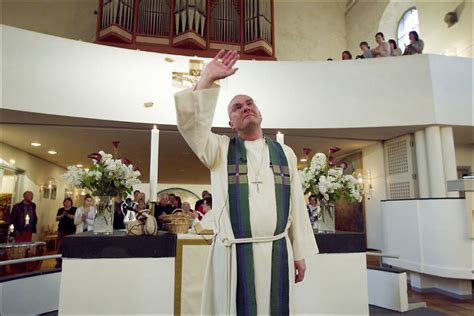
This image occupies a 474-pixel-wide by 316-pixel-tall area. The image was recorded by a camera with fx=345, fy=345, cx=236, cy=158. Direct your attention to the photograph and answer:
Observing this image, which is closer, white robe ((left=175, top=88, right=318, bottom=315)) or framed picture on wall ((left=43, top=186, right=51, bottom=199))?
white robe ((left=175, top=88, right=318, bottom=315))

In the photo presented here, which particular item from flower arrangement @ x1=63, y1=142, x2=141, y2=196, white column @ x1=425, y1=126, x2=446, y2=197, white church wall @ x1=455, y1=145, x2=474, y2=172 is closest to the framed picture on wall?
flower arrangement @ x1=63, y1=142, x2=141, y2=196

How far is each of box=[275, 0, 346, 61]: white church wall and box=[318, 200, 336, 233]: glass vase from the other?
23.4 feet

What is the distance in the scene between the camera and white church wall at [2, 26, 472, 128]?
15.7 feet

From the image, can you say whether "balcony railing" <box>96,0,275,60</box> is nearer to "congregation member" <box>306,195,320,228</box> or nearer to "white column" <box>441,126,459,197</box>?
"white column" <box>441,126,459,197</box>

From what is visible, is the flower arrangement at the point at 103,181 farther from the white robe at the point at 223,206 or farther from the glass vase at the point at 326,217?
the glass vase at the point at 326,217

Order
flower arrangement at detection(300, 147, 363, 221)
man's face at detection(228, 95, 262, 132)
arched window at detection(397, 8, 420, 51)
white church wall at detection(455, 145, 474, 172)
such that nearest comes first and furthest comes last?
1. man's face at detection(228, 95, 262, 132)
2. flower arrangement at detection(300, 147, 363, 221)
3. white church wall at detection(455, 145, 474, 172)
4. arched window at detection(397, 8, 420, 51)

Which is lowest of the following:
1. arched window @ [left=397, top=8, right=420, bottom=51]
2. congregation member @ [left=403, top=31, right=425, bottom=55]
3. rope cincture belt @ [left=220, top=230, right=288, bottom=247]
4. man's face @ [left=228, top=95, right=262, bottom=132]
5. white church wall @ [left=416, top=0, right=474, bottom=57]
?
rope cincture belt @ [left=220, top=230, right=288, bottom=247]

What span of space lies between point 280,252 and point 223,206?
285 mm

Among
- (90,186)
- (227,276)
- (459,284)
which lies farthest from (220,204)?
(459,284)

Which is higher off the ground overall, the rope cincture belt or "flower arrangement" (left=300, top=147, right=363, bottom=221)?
"flower arrangement" (left=300, top=147, right=363, bottom=221)

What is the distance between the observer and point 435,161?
5605 millimetres

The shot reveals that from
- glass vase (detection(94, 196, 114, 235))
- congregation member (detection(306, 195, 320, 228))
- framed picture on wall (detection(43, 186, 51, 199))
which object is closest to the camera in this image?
glass vase (detection(94, 196, 114, 235))

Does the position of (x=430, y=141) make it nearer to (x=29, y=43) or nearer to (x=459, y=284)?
(x=459, y=284)

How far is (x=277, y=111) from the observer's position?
221 inches
